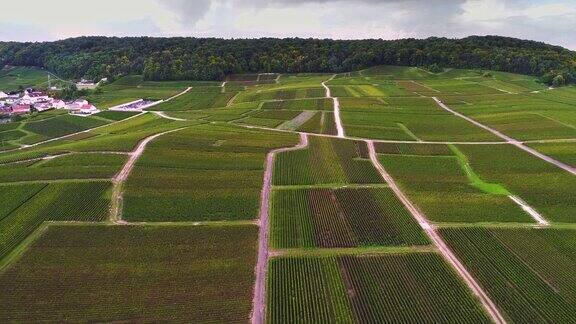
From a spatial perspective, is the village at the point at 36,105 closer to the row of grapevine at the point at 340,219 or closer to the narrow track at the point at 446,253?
the row of grapevine at the point at 340,219

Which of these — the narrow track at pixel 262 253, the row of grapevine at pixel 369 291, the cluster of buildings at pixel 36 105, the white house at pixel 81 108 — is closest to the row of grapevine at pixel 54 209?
the narrow track at pixel 262 253

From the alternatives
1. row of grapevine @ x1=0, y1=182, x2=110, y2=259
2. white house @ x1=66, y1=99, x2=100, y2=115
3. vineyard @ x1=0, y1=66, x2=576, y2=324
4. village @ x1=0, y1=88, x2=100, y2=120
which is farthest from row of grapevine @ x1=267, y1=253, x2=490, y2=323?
village @ x1=0, y1=88, x2=100, y2=120

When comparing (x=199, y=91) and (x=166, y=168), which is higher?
(x=199, y=91)

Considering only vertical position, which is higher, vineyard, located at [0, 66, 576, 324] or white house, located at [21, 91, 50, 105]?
white house, located at [21, 91, 50, 105]

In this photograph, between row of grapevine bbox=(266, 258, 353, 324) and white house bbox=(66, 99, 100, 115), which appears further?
white house bbox=(66, 99, 100, 115)

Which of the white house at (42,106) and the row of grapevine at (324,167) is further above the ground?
the white house at (42,106)

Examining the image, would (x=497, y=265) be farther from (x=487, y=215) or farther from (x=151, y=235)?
(x=151, y=235)

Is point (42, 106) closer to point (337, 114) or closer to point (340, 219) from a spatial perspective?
point (337, 114)

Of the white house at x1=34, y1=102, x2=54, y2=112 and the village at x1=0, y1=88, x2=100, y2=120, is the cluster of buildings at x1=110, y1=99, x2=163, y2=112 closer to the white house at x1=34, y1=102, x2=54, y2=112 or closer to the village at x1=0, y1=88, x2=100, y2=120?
the village at x1=0, y1=88, x2=100, y2=120

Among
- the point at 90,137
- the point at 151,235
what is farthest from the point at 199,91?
the point at 151,235
